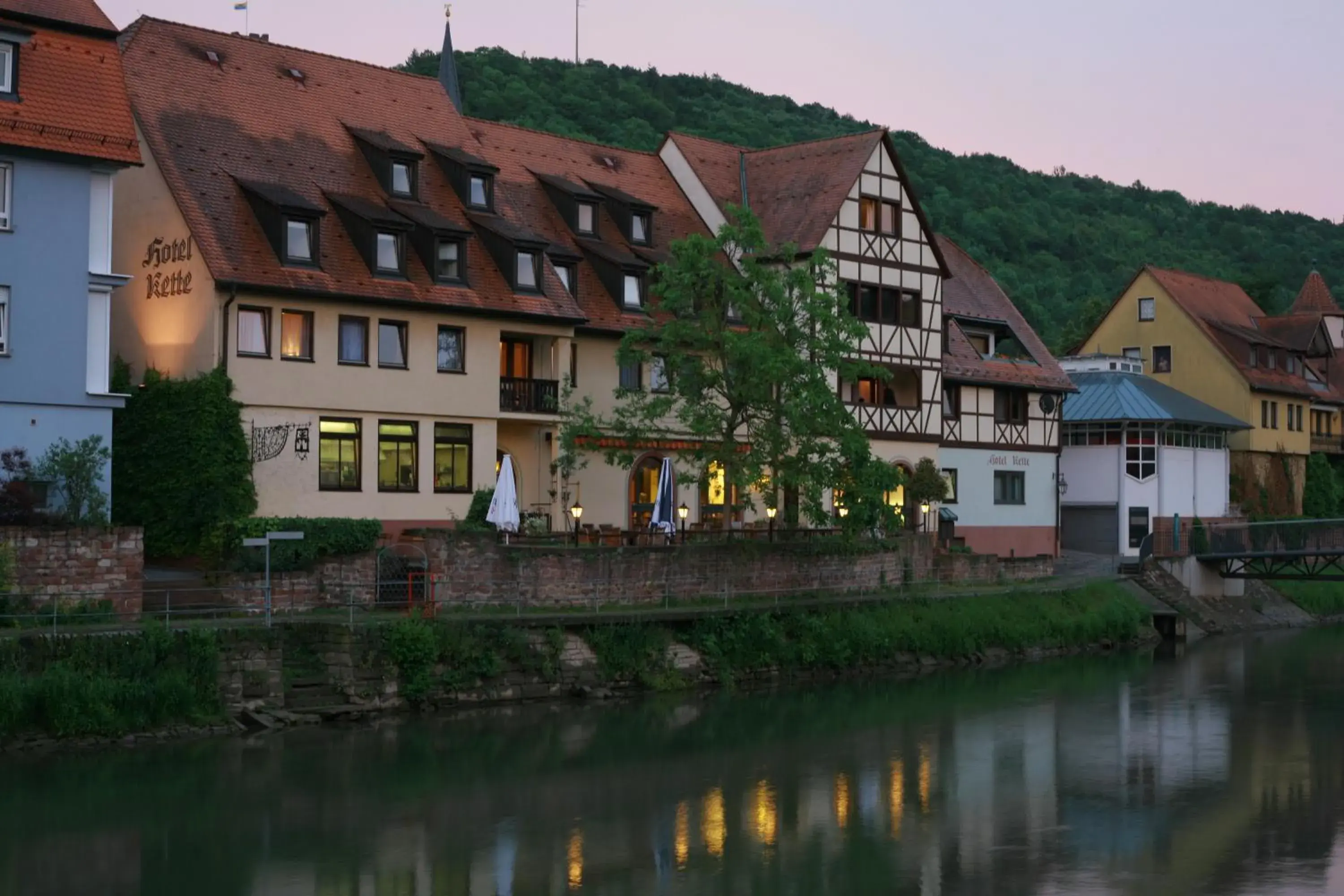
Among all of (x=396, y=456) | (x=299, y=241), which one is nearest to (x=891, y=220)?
(x=396, y=456)

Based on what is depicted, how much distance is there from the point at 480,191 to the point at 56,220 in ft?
43.7

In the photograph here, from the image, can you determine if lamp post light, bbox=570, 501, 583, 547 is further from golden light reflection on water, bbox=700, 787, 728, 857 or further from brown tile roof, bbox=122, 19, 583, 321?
golden light reflection on water, bbox=700, 787, 728, 857

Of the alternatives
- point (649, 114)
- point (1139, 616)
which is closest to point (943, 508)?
point (1139, 616)

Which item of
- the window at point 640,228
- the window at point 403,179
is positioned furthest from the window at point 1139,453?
the window at point 403,179

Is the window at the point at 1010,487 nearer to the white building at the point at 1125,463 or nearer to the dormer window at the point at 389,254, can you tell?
the white building at the point at 1125,463

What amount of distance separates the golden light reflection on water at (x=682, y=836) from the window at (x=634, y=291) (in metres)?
23.4

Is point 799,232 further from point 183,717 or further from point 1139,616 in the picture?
point 183,717

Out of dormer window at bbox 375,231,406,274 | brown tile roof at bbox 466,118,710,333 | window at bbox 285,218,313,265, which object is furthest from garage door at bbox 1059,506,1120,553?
window at bbox 285,218,313,265

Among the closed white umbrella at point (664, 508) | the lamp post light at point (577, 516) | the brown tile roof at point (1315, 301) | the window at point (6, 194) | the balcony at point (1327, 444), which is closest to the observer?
the window at point (6, 194)

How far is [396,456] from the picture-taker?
43.7m

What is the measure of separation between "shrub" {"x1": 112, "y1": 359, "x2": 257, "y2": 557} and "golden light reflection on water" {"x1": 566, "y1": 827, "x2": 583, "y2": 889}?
54.3 feet

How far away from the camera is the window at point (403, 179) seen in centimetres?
4616

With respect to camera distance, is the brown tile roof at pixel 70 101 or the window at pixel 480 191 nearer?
the brown tile roof at pixel 70 101

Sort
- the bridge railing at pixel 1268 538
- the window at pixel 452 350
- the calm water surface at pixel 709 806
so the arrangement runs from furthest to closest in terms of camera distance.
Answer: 1. the bridge railing at pixel 1268 538
2. the window at pixel 452 350
3. the calm water surface at pixel 709 806
